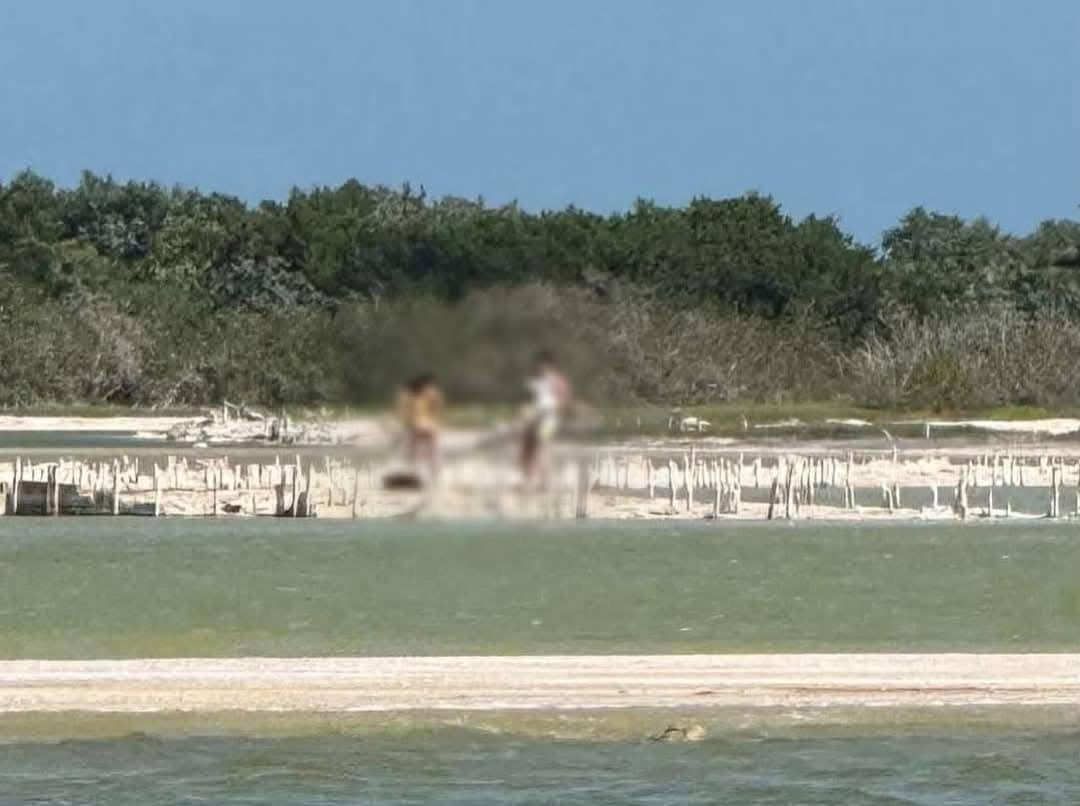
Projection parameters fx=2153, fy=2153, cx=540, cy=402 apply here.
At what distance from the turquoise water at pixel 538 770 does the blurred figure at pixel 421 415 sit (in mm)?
22618

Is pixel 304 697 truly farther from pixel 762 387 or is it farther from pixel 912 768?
pixel 762 387

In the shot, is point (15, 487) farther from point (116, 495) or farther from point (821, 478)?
point (821, 478)

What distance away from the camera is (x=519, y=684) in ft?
104

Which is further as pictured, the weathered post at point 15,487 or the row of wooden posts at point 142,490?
the weathered post at point 15,487

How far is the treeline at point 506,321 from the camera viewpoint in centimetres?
479

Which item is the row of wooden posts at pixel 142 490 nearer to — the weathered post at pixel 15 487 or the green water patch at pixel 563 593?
the weathered post at pixel 15 487

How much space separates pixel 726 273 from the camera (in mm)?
14758

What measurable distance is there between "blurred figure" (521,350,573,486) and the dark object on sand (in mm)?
227

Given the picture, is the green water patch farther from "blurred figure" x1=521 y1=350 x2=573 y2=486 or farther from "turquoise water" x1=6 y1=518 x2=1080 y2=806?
"blurred figure" x1=521 y1=350 x2=573 y2=486

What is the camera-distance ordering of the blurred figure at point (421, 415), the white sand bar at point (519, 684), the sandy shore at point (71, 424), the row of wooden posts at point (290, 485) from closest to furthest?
the blurred figure at point (421, 415) → the white sand bar at point (519, 684) → the row of wooden posts at point (290, 485) → the sandy shore at point (71, 424)

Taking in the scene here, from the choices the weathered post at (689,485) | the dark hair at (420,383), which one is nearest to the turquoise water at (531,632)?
the dark hair at (420,383)

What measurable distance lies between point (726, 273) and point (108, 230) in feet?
112

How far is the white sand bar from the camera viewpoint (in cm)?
3092

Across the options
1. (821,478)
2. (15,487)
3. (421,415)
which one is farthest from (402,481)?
(821,478)
